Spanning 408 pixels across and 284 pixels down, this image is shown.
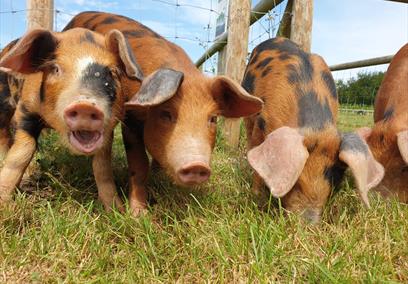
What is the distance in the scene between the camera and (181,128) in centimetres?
276

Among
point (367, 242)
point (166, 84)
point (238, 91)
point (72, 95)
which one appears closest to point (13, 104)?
point (72, 95)

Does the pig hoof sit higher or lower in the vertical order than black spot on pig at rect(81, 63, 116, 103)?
lower

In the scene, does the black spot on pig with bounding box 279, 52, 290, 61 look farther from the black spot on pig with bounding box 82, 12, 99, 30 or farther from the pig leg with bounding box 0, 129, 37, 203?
the pig leg with bounding box 0, 129, 37, 203

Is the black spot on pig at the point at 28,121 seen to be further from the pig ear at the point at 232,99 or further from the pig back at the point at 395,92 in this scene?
the pig back at the point at 395,92

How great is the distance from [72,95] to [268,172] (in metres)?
1.24

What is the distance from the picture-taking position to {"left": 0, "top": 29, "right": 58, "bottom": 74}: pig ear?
2.79 metres

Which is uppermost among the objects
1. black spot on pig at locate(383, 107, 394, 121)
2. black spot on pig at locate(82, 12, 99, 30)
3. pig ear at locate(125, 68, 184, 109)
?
black spot on pig at locate(82, 12, 99, 30)

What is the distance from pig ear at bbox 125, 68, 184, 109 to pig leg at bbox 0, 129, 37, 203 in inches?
33.7

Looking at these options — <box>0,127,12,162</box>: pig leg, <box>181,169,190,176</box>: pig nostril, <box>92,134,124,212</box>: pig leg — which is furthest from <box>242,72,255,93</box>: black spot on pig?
<box>0,127,12,162</box>: pig leg

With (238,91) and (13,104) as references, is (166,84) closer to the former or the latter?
(238,91)

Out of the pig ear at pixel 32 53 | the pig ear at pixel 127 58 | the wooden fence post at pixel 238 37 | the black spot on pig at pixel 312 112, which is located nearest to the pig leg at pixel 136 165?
the pig ear at pixel 127 58

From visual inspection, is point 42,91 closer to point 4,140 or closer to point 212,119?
point 212,119

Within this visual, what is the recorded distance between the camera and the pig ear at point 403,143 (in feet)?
10.8

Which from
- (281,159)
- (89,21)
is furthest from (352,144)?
(89,21)
